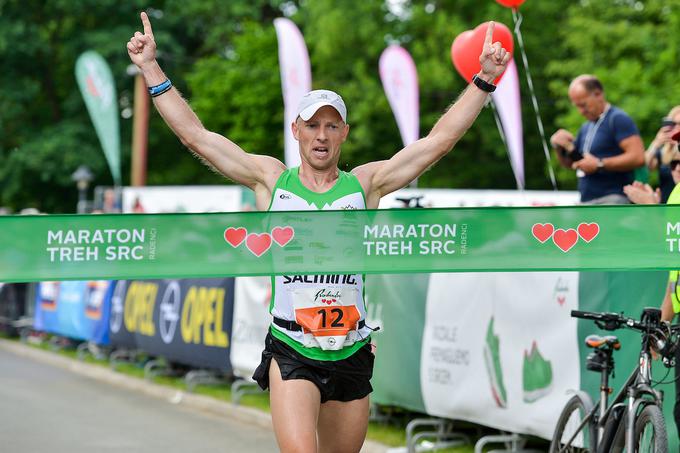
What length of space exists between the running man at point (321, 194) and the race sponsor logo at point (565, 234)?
1.99ft

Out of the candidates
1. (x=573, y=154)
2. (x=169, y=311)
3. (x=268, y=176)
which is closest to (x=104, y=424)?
(x=169, y=311)

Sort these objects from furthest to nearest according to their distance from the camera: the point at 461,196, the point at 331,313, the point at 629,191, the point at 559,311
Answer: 1. the point at 461,196
2. the point at 559,311
3. the point at 629,191
4. the point at 331,313

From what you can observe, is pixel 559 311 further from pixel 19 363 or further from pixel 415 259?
pixel 19 363

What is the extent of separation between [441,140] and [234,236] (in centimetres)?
97

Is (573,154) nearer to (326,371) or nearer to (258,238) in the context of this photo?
(258,238)

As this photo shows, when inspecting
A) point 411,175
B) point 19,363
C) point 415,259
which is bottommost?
point 19,363

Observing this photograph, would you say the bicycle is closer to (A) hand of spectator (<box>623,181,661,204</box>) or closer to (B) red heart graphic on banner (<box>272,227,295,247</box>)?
(A) hand of spectator (<box>623,181,661,204</box>)

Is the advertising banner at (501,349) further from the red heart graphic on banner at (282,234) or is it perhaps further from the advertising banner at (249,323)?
the red heart graphic on banner at (282,234)

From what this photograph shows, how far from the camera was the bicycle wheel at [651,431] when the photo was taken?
18.6ft

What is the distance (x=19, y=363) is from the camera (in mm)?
17047

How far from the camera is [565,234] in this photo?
17.8ft

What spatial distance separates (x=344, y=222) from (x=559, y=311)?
11.1 feet

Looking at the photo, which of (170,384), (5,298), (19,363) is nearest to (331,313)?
(170,384)

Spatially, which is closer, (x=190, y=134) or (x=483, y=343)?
(x=190, y=134)
